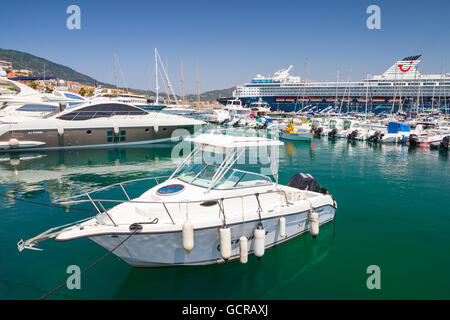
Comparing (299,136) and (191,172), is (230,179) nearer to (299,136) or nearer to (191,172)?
(191,172)

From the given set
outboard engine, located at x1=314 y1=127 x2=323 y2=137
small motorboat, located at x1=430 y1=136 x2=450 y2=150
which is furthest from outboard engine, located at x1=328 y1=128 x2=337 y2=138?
small motorboat, located at x1=430 y1=136 x2=450 y2=150

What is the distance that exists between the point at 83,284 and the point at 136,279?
46.5 inches

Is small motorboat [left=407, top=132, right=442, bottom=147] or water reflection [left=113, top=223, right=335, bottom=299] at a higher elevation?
small motorboat [left=407, top=132, right=442, bottom=147]

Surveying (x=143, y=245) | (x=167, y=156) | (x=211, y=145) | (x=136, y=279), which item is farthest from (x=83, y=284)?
(x=167, y=156)

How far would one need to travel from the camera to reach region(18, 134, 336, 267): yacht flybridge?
5.63 meters

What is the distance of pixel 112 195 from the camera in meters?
12.3

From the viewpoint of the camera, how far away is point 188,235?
5.48 m

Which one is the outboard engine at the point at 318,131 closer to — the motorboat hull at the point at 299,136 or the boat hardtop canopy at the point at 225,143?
the motorboat hull at the point at 299,136

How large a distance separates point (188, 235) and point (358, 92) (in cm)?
11741

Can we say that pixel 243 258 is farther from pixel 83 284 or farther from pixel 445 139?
pixel 445 139

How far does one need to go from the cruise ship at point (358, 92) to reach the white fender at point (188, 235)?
3584 inches

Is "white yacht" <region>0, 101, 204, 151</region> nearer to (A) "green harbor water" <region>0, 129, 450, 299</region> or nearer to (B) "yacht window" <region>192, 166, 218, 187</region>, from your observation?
(A) "green harbor water" <region>0, 129, 450, 299</region>

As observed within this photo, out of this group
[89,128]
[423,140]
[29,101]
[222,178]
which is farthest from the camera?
[423,140]

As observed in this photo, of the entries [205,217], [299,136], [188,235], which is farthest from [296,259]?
[299,136]
